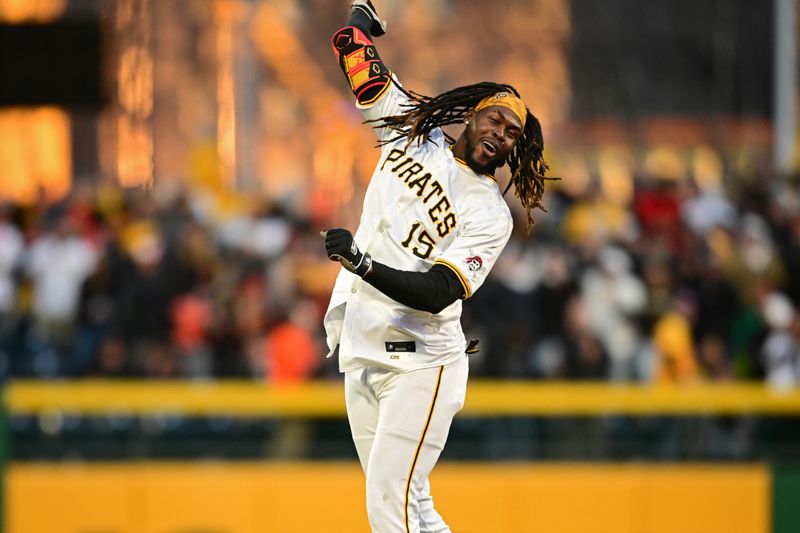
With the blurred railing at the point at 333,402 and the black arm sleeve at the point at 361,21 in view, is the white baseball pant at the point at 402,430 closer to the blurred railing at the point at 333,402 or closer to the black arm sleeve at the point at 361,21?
the black arm sleeve at the point at 361,21

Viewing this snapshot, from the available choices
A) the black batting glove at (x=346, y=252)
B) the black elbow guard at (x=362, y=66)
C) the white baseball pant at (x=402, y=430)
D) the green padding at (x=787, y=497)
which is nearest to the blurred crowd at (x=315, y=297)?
the green padding at (x=787, y=497)

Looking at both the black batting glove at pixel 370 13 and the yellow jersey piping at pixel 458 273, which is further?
the black batting glove at pixel 370 13

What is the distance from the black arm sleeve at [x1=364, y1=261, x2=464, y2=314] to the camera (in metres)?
4.60

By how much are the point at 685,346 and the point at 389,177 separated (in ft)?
17.5

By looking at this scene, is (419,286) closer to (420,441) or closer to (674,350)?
(420,441)

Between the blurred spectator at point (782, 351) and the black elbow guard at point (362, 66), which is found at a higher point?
the black elbow guard at point (362, 66)

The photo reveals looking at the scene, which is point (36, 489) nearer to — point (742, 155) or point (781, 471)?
point (781, 471)

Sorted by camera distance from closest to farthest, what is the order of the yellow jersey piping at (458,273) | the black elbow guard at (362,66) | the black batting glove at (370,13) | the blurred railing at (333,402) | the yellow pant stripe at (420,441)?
1. the yellow jersey piping at (458,273)
2. the yellow pant stripe at (420,441)
3. the black elbow guard at (362,66)
4. the black batting glove at (370,13)
5. the blurred railing at (333,402)

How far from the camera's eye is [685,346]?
9867 millimetres

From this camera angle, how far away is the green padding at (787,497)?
351 inches

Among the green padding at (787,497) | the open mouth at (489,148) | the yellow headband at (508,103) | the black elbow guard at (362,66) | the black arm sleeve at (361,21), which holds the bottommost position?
the green padding at (787,497)

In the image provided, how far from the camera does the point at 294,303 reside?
32.8 ft

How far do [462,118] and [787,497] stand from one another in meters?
4.82

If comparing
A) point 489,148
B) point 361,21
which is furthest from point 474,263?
point 361,21
